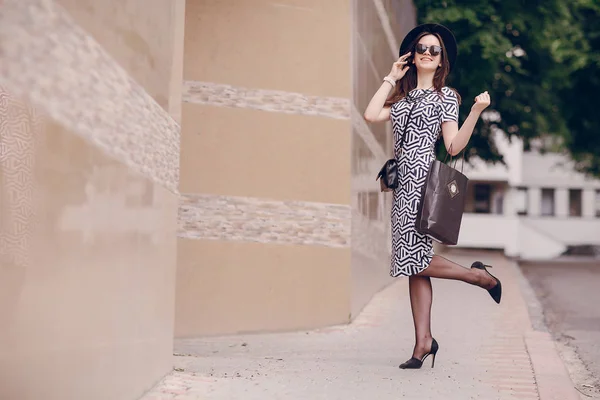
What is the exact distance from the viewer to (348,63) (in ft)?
28.7

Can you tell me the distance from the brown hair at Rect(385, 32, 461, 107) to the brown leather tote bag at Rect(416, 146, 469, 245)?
0.66 meters

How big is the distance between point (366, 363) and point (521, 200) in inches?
1801

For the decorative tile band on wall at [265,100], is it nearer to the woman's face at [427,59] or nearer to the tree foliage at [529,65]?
the woman's face at [427,59]

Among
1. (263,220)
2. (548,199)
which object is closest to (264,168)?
(263,220)

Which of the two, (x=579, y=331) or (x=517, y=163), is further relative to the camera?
(x=517, y=163)

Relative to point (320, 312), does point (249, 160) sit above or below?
above

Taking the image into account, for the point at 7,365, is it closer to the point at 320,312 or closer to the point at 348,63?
the point at 320,312

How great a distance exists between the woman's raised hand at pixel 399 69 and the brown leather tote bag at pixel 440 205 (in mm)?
706

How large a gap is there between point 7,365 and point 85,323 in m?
0.71

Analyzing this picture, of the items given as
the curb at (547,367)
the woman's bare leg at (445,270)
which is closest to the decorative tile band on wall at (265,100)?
the curb at (547,367)

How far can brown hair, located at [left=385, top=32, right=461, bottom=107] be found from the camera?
627cm

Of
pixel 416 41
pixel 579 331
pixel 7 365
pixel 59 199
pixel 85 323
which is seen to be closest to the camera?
pixel 7 365

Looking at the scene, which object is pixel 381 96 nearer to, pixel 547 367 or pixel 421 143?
pixel 421 143

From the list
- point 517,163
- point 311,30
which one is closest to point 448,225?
point 311,30
